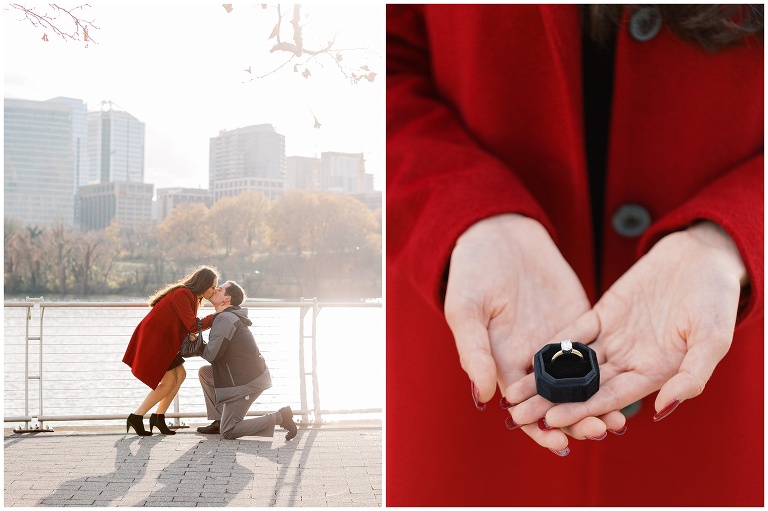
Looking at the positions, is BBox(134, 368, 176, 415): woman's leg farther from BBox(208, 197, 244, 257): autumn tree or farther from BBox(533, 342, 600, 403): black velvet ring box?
BBox(533, 342, 600, 403): black velvet ring box

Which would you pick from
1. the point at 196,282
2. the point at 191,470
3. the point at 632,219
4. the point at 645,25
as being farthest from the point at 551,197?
the point at 191,470

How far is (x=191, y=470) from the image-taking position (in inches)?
75.7

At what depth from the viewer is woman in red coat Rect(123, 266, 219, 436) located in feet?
6.24

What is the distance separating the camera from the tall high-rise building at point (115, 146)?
1870 millimetres

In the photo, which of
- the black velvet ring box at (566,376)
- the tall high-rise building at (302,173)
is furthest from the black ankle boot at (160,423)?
the black velvet ring box at (566,376)

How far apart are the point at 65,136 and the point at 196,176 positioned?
36 cm

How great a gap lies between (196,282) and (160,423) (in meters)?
0.43

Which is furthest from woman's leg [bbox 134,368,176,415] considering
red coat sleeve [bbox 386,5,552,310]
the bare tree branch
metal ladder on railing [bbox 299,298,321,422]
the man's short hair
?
the bare tree branch

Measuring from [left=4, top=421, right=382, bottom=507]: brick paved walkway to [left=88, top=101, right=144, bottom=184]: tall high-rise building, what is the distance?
73cm

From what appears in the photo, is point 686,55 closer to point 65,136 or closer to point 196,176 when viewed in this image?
point 196,176

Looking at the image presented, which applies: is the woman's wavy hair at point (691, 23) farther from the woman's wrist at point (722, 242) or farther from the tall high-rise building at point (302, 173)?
the tall high-rise building at point (302, 173)

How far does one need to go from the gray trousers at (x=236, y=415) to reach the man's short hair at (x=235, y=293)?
0.69 ft

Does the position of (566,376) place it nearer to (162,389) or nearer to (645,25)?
(645,25)

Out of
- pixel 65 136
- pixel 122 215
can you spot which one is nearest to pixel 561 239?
pixel 122 215
